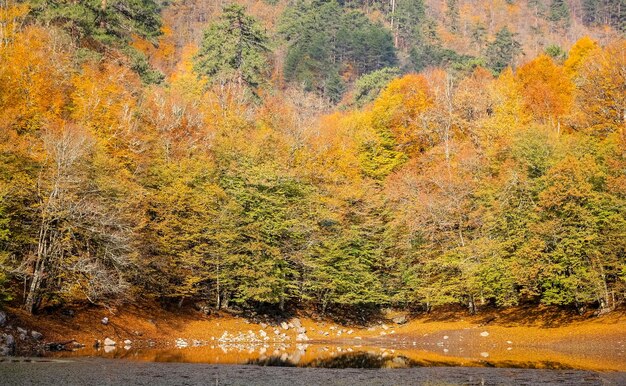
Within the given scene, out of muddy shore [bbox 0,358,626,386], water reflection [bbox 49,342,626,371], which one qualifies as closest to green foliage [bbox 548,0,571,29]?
water reflection [bbox 49,342,626,371]

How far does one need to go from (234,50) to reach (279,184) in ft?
111

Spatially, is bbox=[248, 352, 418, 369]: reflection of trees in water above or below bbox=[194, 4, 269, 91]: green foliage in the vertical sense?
below

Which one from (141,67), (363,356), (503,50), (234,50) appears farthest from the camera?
(503,50)

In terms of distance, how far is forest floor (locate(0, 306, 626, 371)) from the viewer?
3653 cm

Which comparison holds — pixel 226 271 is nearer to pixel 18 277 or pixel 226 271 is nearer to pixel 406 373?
pixel 18 277

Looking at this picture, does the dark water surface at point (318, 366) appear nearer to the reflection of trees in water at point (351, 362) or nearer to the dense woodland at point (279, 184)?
the reflection of trees in water at point (351, 362)

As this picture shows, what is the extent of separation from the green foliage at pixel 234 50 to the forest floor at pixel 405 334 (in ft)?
128

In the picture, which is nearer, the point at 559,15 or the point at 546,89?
the point at 546,89

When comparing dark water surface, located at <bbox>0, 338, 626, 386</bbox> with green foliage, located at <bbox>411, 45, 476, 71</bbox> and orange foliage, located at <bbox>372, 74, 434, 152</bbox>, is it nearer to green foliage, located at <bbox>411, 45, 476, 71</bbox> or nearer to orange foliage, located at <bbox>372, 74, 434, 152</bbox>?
orange foliage, located at <bbox>372, 74, 434, 152</bbox>

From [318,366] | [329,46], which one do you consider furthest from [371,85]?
[318,366]

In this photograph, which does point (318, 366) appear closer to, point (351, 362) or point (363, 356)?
point (351, 362)

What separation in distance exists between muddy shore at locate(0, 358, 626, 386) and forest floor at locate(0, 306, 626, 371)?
325 centimetres

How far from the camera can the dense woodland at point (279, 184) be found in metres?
41.8

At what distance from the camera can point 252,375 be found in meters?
27.7
